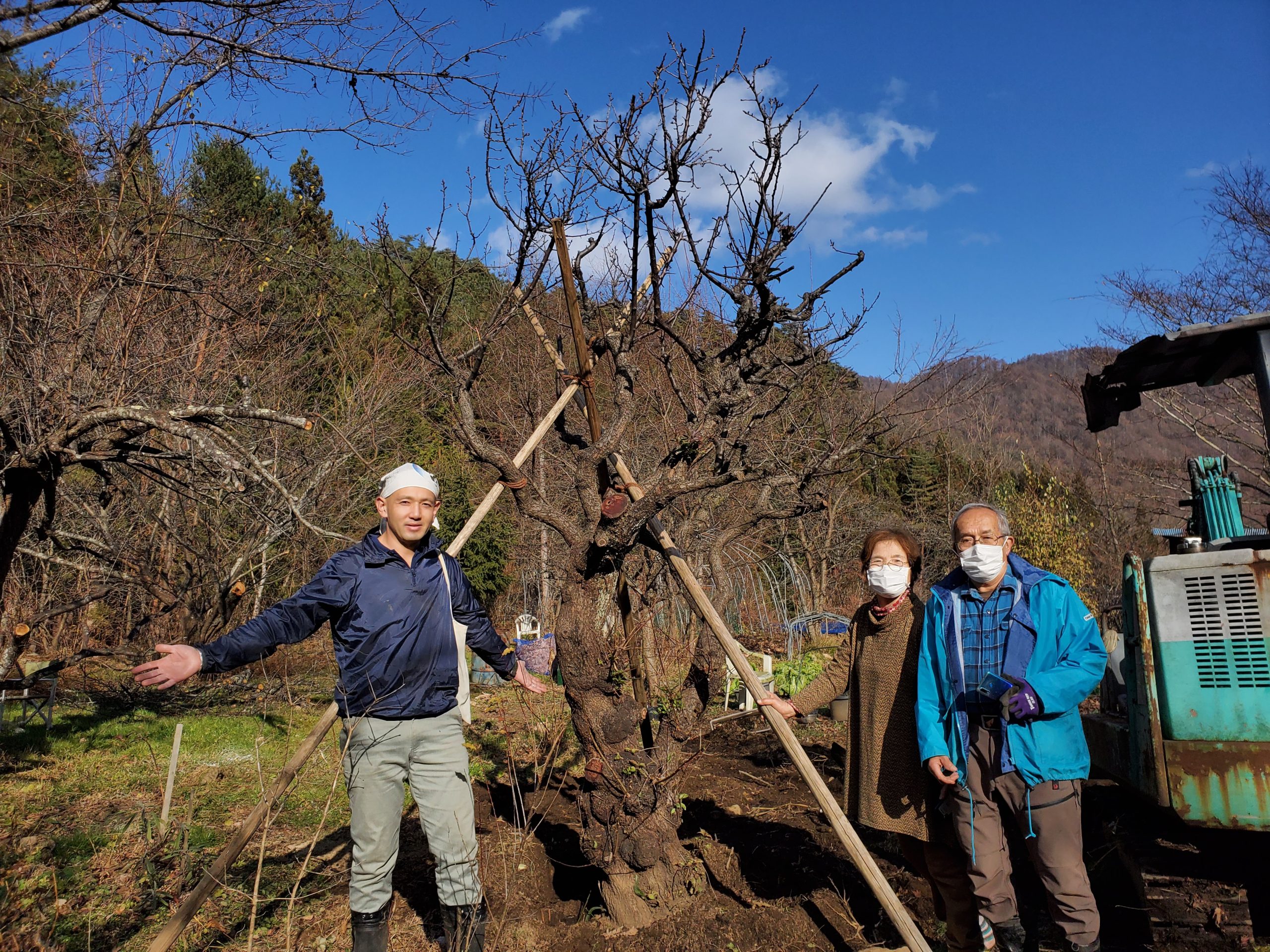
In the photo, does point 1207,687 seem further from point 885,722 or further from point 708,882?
point 708,882

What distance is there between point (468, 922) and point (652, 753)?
3.93ft

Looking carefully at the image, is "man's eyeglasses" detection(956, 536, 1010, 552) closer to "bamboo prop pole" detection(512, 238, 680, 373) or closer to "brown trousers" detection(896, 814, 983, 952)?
"brown trousers" detection(896, 814, 983, 952)

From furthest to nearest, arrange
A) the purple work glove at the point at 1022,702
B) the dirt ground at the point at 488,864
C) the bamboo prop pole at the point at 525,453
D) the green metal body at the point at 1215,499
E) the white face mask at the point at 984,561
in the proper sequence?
1. the bamboo prop pole at the point at 525,453
2. the green metal body at the point at 1215,499
3. the dirt ground at the point at 488,864
4. the white face mask at the point at 984,561
5. the purple work glove at the point at 1022,702

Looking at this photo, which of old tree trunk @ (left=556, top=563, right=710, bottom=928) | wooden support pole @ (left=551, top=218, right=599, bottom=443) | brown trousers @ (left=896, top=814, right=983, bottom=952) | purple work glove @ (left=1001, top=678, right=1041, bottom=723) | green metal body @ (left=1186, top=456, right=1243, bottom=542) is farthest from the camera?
wooden support pole @ (left=551, top=218, right=599, bottom=443)

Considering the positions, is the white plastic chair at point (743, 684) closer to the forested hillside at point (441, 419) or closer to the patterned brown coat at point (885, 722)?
the forested hillside at point (441, 419)

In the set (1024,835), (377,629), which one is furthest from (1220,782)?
(377,629)

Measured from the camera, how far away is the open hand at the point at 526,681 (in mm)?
3598

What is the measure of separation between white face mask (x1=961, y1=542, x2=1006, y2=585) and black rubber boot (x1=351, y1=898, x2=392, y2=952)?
2.52 meters

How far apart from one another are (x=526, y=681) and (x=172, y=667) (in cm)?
145

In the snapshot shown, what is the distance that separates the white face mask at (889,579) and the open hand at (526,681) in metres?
1.48

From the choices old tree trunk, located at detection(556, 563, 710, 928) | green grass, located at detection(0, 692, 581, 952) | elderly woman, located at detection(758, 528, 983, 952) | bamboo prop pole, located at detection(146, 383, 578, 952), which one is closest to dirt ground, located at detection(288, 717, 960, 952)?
old tree trunk, located at detection(556, 563, 710, 928)

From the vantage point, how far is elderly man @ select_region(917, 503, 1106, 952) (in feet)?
8.64

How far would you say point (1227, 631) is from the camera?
298cm

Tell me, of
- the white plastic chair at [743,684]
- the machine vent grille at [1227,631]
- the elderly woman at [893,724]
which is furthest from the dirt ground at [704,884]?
the white plastic chair at [743,684]
